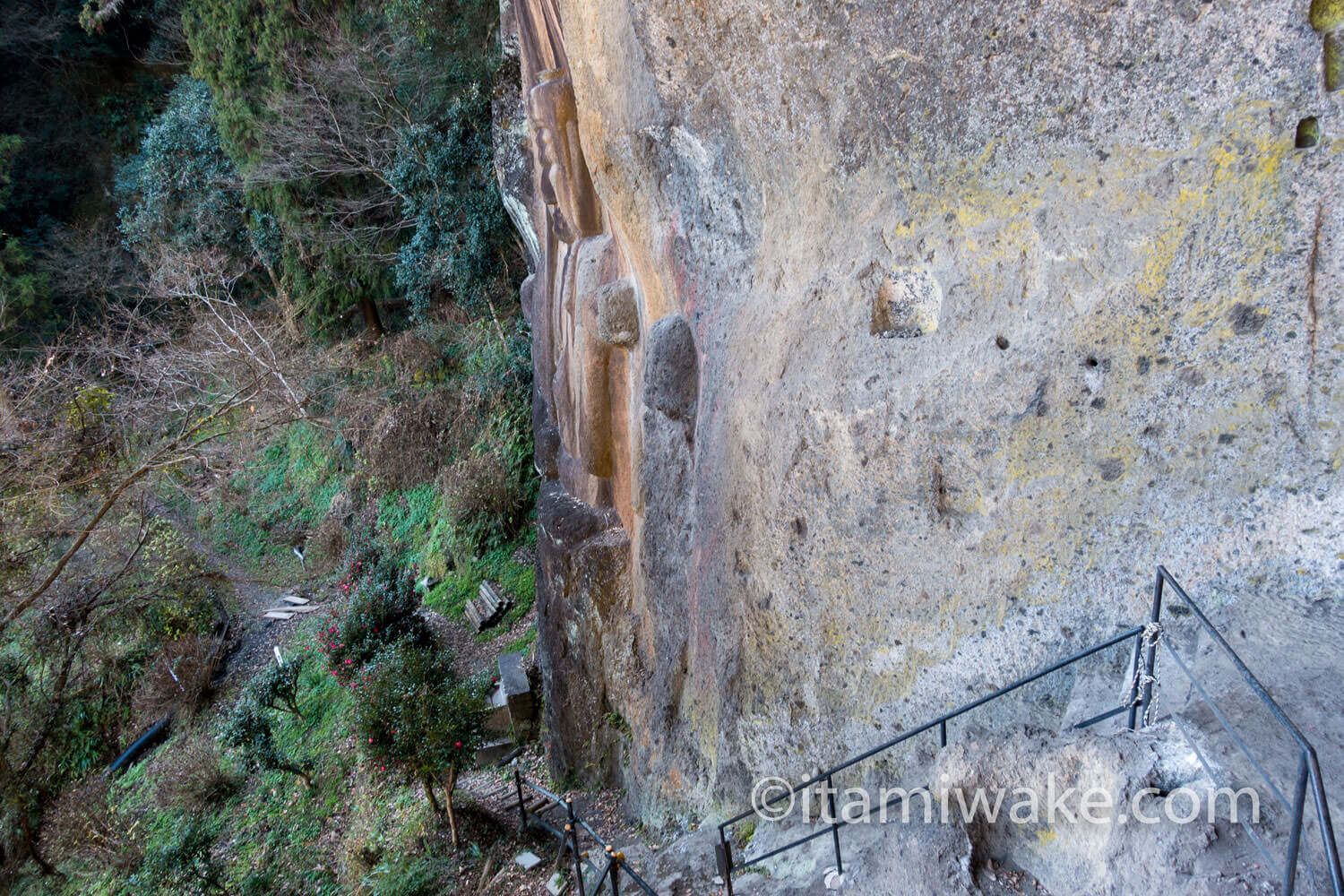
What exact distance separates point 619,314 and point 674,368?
1.10 m

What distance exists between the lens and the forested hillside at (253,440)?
321 inches

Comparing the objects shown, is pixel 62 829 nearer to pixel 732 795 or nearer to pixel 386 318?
pixel 732 795

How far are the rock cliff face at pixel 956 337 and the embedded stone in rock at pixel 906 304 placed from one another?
1 centimetres

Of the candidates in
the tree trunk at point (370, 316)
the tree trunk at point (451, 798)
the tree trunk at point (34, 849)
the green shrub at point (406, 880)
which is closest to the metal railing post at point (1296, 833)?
the green shrub at point (406, 880)

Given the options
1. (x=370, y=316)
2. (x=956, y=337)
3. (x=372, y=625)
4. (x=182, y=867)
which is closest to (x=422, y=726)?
(x=182, y=867)

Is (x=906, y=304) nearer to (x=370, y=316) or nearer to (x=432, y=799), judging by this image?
(x=432, y=799)

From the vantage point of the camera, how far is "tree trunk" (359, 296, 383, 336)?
15191 mm

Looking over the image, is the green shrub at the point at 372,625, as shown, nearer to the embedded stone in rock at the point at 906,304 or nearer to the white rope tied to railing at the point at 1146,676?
the embedded stone in rock at the point at 906,304

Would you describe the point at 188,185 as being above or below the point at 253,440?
above

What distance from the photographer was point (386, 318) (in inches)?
614

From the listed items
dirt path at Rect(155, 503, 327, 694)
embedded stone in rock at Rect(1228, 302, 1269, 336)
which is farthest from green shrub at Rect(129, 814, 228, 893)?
embedded stone in rock at Rect(1228, 302, 1269, 336)

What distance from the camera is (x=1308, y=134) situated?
2652 mm

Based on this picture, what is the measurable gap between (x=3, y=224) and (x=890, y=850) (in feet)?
64.5

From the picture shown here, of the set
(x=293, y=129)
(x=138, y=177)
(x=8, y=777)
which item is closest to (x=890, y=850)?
(x=8, y=777)
